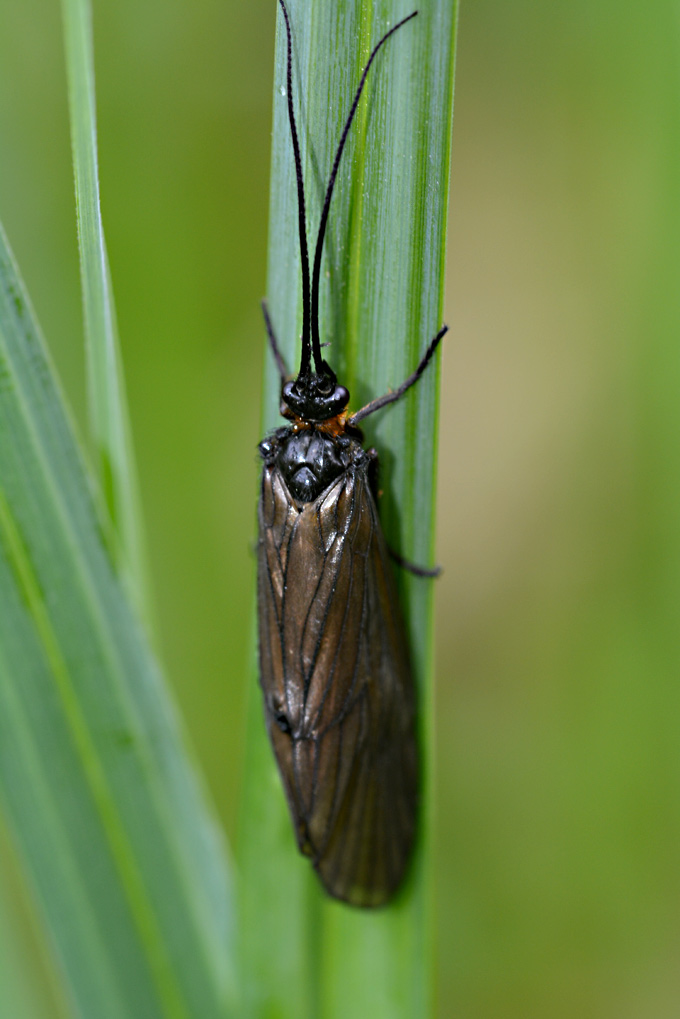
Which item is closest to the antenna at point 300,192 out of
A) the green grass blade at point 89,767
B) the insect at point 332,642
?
the insect at point 332,642

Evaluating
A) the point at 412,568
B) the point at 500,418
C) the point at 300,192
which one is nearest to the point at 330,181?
the point at 300,192

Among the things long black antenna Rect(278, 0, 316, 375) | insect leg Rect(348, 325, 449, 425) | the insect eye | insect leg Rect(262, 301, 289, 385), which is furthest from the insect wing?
long black antenna Rect(278, 0, 316, 375)

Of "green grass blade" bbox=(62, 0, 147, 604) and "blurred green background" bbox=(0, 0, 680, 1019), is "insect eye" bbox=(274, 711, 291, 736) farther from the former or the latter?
"blurred green background" bbox=(0, 0, 680, 1019)

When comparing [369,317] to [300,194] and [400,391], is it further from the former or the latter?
[300,194]

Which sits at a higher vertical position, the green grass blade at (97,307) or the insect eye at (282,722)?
the green grass blade at (97,307)

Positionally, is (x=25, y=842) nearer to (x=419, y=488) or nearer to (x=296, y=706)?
(x=296, y=706)

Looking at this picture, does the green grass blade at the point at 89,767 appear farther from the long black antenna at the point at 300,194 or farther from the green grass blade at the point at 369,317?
the long black antenna at the point at 300,194
